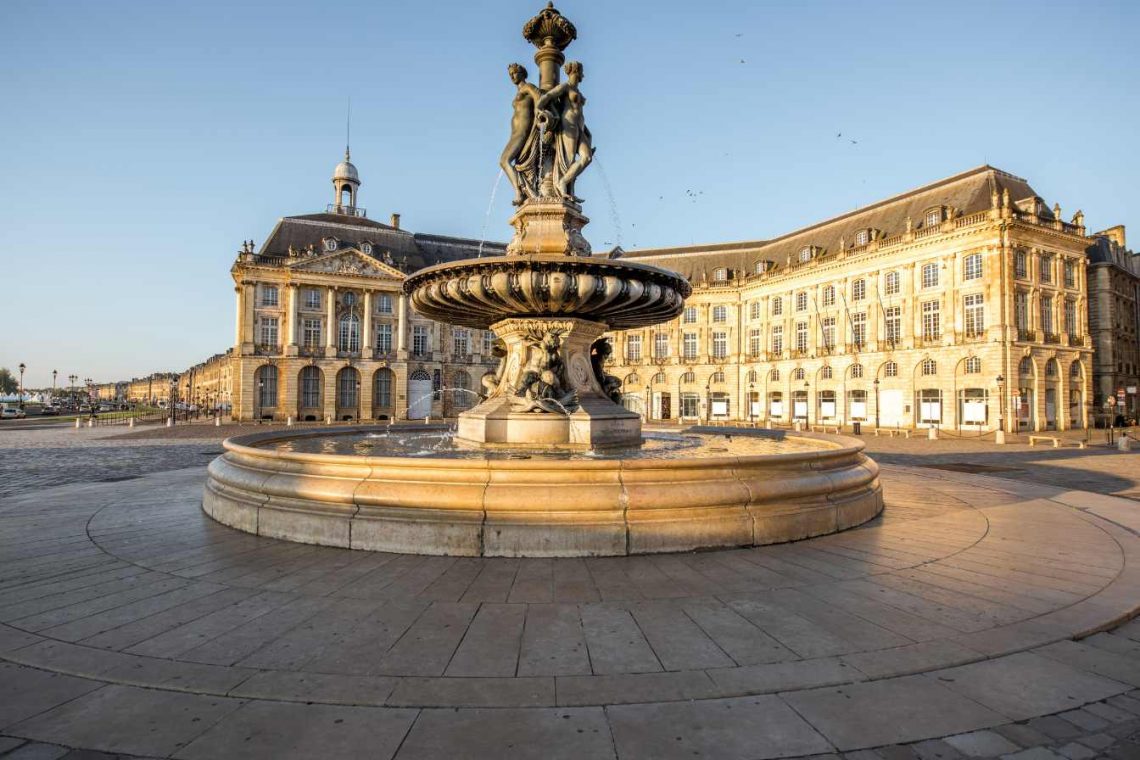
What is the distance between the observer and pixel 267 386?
54.6m

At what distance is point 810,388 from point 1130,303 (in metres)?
32.5

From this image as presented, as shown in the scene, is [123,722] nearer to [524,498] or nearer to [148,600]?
[148,600]

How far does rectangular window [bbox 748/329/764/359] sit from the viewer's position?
59500mm

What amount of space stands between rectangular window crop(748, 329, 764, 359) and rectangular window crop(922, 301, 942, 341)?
55.0ft

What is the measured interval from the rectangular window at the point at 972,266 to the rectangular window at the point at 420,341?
4911cm

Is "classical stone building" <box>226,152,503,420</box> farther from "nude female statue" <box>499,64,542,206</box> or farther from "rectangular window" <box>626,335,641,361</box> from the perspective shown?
"nude female statue" <box>499,64,542,206</box>

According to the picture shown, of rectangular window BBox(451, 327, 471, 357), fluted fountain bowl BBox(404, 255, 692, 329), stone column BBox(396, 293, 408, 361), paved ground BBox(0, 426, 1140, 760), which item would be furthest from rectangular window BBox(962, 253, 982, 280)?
stone column BBox(396, 293, 408, 361)

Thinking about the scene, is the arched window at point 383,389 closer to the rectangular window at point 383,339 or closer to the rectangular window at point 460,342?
the rectangular window at point 383,339

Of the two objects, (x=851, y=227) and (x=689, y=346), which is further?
(x=689, y=346)

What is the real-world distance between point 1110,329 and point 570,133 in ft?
203

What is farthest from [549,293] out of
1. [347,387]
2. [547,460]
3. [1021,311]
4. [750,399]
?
[750,399]

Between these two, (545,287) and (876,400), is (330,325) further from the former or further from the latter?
(545,287)

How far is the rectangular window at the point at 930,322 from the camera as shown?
43500 millimetres

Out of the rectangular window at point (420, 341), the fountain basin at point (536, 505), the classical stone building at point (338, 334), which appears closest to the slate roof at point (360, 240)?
the classical stone building at point (338, 334)
